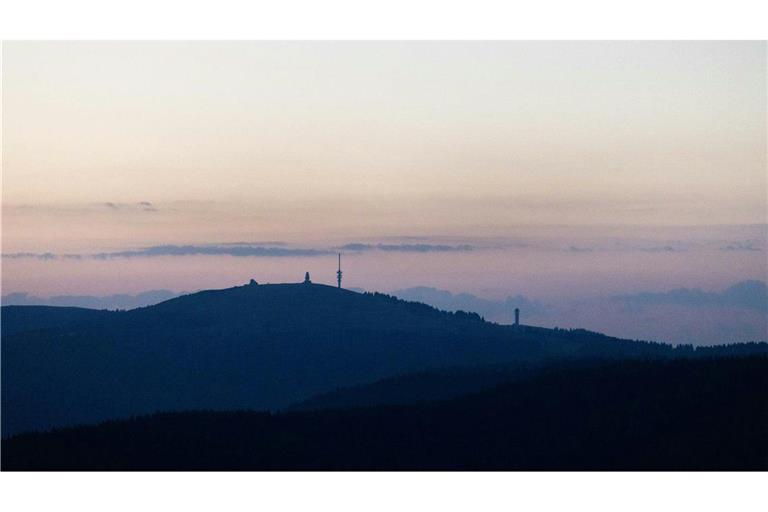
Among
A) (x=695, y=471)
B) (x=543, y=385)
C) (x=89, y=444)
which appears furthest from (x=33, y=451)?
(x=695, y=471)

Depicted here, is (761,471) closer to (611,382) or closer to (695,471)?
(695,471)

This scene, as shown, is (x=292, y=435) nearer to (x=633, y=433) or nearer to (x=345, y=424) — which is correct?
(x=345, y=424)

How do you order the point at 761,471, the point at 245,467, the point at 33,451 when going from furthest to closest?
the point at 33,451 < the point at 245,467 < the point at 761,471

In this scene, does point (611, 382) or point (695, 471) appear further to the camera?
point (611, 382)

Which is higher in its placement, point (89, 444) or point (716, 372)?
point (716, 372)

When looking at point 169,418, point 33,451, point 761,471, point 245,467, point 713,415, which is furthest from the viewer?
point 169,418

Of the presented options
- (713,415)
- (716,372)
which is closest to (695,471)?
(713,415)
